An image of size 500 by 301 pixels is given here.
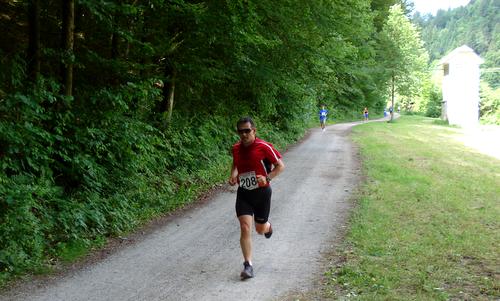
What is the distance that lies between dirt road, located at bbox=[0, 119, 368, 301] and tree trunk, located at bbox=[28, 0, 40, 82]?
3610 millimetres

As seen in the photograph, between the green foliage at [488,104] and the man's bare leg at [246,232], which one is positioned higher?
the green foliage at [488,104]

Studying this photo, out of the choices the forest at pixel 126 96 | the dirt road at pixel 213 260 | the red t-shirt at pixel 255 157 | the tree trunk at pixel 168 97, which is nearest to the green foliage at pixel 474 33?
the forest at pixel 126 96

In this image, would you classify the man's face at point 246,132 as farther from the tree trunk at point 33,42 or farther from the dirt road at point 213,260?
the tree trunk at point 33,42

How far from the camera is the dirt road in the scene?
221 inches

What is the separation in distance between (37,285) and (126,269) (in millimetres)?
1137

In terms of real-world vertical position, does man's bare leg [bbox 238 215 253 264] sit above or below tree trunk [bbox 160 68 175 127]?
below

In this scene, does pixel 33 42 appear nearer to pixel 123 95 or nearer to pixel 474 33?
pixel 123 95

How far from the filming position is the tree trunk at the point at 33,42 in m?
8.33

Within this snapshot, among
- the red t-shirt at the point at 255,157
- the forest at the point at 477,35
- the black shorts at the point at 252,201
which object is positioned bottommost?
the black shorts at the point at 252,201

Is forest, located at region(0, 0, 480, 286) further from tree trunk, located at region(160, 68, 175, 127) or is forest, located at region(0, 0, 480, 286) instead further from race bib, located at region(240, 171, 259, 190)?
race bib, located at region(240, 171, 259, 190)

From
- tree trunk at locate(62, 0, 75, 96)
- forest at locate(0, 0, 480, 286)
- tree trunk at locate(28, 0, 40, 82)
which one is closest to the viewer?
forest at locate(0, 0, 480, 286)

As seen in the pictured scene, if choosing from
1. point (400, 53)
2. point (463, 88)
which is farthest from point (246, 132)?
point (463, 88)

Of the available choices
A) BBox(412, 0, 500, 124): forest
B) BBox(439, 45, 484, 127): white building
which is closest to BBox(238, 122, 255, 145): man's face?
BBox(439, 45, 484, 127): white building

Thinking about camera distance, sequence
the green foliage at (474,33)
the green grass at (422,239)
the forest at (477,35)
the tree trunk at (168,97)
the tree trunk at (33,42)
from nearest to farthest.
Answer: the green grass at (422,239) < the tree trunk at (33,42) < the tree trunk at (168,97) < the forest at (477,35) < the green foliage at (474,33)
